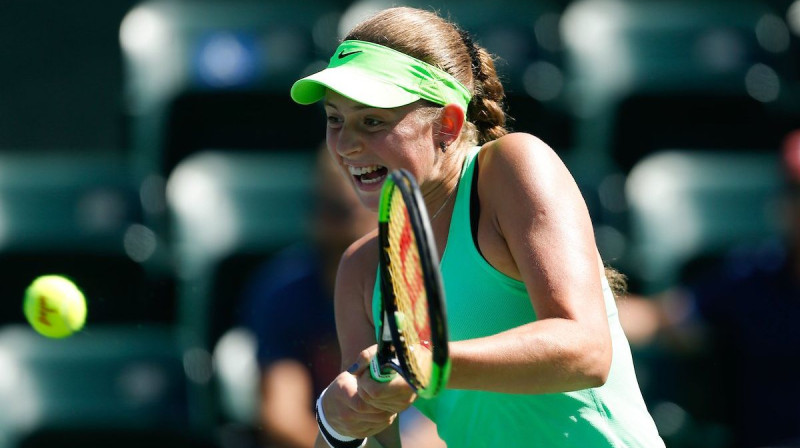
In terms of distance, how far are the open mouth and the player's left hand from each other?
1.19ft

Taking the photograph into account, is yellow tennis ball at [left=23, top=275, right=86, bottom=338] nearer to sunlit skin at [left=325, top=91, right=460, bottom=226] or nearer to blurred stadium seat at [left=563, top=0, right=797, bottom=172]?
sunlit skin at [left=325, top=91, right=460, bottom=226]

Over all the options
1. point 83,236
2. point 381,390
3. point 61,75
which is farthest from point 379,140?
point 61,75

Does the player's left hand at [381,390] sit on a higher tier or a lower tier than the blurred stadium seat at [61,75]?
higher

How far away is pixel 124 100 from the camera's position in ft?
16.6

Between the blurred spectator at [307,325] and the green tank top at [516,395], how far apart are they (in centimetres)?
165

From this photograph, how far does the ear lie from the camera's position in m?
2.30

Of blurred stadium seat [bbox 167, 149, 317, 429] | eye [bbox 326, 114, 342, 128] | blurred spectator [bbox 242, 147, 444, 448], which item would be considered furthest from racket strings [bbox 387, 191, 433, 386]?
blurred stadium seat [bbox 167, 149, 317, 429]

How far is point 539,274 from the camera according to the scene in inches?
77.1

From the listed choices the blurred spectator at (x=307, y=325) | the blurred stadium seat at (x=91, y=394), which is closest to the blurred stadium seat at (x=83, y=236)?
the blurred stadium seat at (x=91, y=394)

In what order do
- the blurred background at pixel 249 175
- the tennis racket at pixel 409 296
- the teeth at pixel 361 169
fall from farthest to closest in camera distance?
the blurred background at pixel 249 175
the teeth at pixel 361 169
the tennis racket at pixel 409 296

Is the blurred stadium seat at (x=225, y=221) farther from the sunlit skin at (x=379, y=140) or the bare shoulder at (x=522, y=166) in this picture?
the bare shoulder at (x=522, y=166)

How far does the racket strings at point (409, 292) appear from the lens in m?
1.80

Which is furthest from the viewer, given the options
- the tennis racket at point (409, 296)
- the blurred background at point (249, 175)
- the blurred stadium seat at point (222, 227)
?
the blurred stadium seat at point (222, 227)

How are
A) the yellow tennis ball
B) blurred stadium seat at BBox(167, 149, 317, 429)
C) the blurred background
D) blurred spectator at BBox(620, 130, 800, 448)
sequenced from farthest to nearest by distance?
blurred stadium seat at BBox(167, 149, 317, 429) < the blurred background < blurred spectator at BBox(620, 130, 800, 448) < the yellow tennis ball
